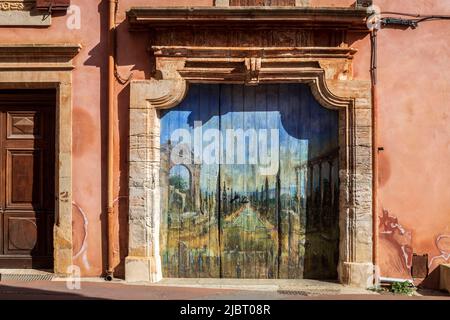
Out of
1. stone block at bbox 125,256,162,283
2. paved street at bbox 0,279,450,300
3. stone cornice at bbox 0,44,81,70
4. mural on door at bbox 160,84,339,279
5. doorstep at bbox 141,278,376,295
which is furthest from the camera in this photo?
mural on door at bbox 160,84,339,279

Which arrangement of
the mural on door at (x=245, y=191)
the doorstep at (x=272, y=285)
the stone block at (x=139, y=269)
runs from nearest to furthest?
the doorstep at (x=272, y=285), the stone block at (x=139, y=269), the mural on door at (x=245, y=191)

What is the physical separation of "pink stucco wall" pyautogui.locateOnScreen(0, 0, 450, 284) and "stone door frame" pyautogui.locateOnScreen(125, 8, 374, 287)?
181 mm

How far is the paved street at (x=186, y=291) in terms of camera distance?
5.80 m

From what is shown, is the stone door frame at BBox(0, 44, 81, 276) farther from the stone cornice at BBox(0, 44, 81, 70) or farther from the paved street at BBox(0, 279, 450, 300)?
the paved street at BBox(0, 279, 450, 300)

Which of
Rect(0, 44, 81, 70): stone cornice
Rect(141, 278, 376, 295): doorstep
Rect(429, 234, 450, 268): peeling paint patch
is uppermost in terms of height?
Rect(0, 44, 81, 70): stone cornice

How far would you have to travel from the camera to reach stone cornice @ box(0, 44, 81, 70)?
6.54 metres

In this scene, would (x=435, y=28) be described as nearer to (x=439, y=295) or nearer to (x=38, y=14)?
(x=439, y=295)

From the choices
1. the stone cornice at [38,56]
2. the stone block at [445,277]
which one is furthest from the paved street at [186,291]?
the stone cornice at [38,56]

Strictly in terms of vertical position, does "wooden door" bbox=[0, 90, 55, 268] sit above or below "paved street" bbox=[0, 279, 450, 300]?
above

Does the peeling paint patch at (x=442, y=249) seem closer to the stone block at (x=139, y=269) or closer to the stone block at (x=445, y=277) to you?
the stone block at (x=445, y=277)

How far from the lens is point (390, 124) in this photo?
655 cm

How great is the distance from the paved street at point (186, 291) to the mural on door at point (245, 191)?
12.5 inches

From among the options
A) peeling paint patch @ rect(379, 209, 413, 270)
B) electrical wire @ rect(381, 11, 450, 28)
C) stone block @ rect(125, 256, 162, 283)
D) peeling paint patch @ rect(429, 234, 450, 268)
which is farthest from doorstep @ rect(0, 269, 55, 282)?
electrical wire @ rect(381, 11, 450, 28)

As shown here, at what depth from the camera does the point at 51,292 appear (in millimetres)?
5934
